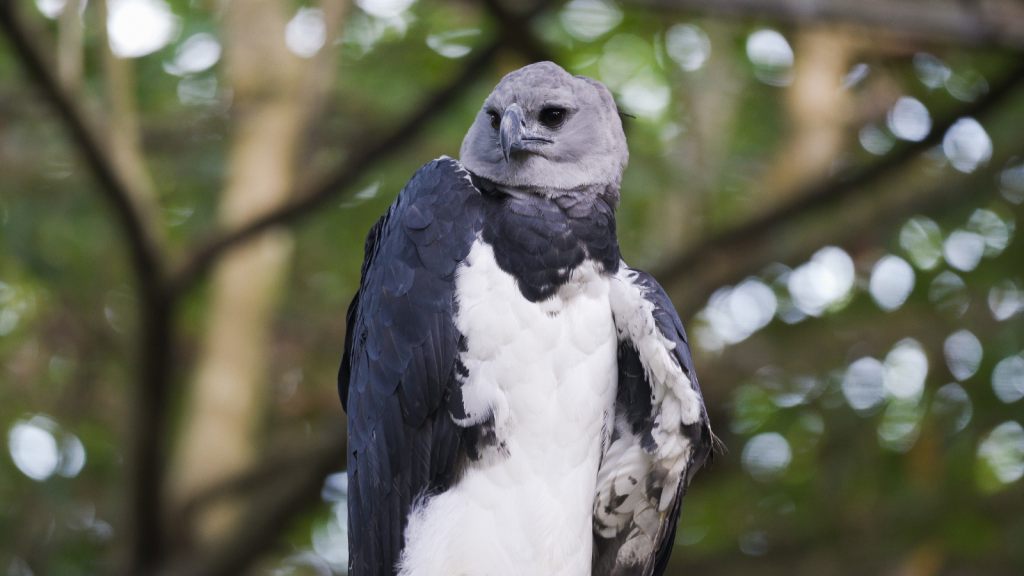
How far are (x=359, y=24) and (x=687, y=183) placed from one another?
2815 millimetres

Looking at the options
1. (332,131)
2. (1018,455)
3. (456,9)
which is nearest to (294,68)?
(332,131)

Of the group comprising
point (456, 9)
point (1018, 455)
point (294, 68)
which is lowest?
point (1018, 455)

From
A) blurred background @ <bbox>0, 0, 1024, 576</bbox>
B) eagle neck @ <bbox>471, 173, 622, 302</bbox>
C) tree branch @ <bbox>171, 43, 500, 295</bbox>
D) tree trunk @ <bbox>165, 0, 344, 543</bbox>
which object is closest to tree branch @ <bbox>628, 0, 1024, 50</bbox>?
blurred background @ <bbox>0, 0, 1024, 576</bbox>

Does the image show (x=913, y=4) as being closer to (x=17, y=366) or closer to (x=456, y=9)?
(x=456, y=9)

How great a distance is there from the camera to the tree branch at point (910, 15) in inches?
189

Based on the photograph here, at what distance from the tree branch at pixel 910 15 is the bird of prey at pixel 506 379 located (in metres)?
2.34

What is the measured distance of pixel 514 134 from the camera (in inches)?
114

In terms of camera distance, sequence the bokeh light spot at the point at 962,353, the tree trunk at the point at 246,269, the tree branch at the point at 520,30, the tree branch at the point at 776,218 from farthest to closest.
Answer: the tree trunk at the point at 246,269 → the bokeh light spot at the point at 962,353 → the tree branch at the point at 776,218 → the tree branch at the point at 520,30

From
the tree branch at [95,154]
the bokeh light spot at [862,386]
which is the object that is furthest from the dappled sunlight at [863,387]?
the tree branch at [95,154]

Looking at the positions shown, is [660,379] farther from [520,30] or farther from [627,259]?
[627,259]

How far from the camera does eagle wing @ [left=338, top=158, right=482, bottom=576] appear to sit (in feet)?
9.20

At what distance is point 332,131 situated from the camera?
762 cm

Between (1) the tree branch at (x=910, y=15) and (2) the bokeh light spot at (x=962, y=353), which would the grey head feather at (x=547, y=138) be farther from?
(2) the bokeh light spot at (x=962, y=353)

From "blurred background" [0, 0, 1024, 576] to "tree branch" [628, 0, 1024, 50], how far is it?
3 cm
